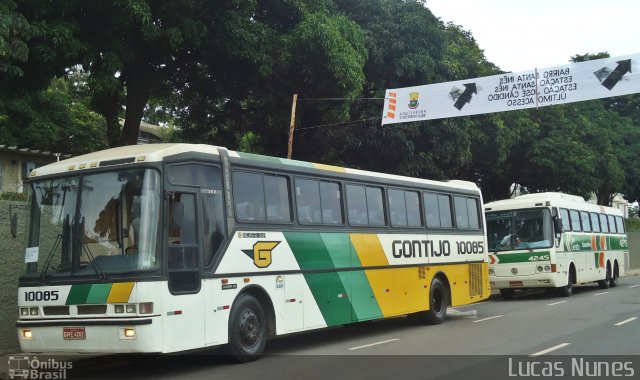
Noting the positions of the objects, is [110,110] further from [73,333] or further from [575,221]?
[575,221]

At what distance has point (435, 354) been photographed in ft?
34.4

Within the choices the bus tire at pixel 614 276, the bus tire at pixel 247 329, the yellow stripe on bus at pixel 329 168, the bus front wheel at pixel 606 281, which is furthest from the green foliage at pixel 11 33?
the bus tire at pixel 614 276

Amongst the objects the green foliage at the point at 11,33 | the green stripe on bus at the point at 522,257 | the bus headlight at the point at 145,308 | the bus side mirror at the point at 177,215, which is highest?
the green foliage at the point at 11,33

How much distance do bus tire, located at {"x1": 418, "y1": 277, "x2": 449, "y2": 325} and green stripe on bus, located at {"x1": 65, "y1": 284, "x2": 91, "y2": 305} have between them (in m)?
8.33

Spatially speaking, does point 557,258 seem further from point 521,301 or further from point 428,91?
point 428,91

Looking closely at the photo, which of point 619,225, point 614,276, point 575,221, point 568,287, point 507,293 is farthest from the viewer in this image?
point 619,225

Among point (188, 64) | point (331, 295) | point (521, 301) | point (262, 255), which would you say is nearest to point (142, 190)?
point (262, 255)

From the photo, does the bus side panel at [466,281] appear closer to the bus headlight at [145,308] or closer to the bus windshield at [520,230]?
the bus windshield at [520,230]

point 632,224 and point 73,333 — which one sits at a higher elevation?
point 632,224

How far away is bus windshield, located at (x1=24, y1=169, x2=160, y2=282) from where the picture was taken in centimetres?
877

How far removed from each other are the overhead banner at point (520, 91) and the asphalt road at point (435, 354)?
5.40 meters

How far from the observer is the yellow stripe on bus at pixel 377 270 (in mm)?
12836

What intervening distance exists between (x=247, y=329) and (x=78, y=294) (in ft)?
8.44

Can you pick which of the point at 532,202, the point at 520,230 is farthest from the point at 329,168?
the point at 532,202
